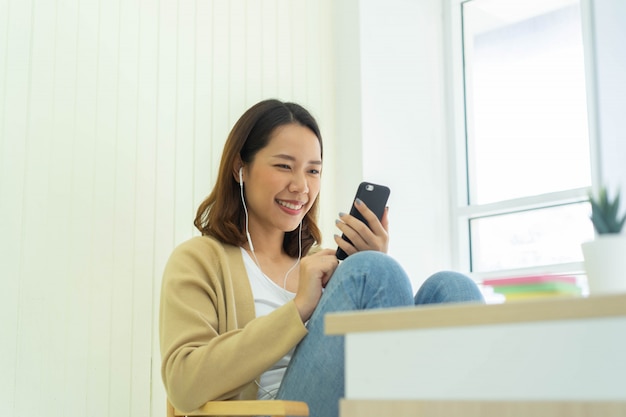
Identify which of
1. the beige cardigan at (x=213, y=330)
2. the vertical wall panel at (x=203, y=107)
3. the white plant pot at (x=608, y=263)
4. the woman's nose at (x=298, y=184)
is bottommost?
the beige cardigan at (x=213, y=330)

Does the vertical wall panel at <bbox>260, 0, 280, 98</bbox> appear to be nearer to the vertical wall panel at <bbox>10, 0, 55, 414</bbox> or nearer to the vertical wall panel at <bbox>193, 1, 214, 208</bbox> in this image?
the vertical wall panel at <bbox>193, 1, 214, 208</bbox>

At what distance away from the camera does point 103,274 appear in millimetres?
2258

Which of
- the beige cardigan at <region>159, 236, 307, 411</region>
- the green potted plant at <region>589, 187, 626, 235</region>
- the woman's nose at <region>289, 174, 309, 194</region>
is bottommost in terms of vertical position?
the beige cardigan at <region>159, 236, 307, 411</region>

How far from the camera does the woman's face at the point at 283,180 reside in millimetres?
2016

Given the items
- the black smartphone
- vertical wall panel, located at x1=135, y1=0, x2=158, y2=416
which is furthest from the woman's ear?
vertical wall panel, located at x1=135, y1=0, x2=158, y2=416

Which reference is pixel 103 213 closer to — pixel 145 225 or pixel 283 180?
pixel 145 225


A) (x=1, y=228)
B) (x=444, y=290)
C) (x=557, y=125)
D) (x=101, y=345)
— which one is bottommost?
(x=101, y=345)

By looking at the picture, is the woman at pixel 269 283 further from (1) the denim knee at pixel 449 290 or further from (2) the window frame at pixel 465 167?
(2) the window frame at pixel 465 167

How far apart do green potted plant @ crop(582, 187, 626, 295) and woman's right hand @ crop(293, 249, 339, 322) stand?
2.26 ft

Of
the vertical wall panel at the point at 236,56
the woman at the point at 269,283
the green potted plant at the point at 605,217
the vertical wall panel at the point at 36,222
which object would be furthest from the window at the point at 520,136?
the green potted plant at the point at 605,217

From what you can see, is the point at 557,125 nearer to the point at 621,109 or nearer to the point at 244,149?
the point at 621,109

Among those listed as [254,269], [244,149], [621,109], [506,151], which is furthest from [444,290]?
[506,151]

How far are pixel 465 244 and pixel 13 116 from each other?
5.86 feet

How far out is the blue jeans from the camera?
1413 mm
